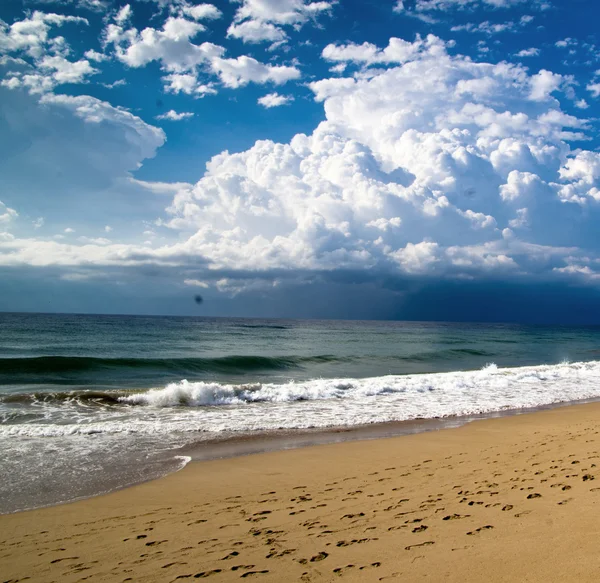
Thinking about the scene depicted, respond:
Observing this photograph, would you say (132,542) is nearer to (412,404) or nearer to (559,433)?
(559,433)

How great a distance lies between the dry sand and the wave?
66.5ft

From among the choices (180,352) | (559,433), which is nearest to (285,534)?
(559,433)

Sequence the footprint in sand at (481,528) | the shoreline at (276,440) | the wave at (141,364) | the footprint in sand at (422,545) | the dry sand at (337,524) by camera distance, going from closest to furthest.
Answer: the dry sand at (337,524) < the footprint in sand at (422,545) < the footprint in sand at (481,528) < the shoreline at (276,440) < the wave at (141,364)

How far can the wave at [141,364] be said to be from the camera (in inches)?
1013

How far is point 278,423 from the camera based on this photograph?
12945mm

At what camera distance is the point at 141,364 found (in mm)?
29234

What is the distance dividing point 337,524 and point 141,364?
26594mm

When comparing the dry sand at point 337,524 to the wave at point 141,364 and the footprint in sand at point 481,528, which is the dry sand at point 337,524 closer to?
the footprint in sand at point 481,528

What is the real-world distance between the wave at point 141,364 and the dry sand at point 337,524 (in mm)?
20270

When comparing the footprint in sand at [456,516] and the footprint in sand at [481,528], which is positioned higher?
the footprint in sand at [481,528]

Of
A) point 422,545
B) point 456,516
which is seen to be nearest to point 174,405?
point 456,516

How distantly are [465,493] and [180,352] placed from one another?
34.6 metres

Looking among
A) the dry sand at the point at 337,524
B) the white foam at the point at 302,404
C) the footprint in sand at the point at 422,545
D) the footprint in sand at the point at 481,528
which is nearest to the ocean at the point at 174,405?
the white foam at the point at 302,404

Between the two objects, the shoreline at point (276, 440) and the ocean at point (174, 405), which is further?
the ocean at point (174, 405)
